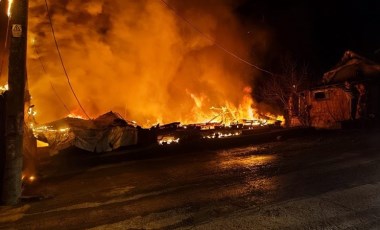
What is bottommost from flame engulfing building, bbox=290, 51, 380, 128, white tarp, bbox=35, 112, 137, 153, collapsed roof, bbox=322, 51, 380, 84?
white tarp, bbox=35, 112, 137, 153

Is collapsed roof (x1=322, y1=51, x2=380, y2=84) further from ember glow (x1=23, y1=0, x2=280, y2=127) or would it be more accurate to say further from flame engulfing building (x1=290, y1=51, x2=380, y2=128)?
ember glow (x1=23, y1=0, x2=280, y2=127)

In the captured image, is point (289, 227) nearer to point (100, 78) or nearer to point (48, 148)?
point (48, 148)

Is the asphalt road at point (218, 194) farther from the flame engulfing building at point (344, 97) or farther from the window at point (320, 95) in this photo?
the window at point (320, 95)

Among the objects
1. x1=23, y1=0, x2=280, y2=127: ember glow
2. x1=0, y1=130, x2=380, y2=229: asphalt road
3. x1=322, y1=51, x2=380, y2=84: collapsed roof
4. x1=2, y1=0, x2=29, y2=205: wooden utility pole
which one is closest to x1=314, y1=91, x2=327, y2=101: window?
x1=322, y1=51, x2=380, y2=84: collapsed roof

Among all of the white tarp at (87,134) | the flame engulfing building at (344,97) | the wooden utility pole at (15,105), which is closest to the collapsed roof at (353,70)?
the flame engulfing building at (344,97)

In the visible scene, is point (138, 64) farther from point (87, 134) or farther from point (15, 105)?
point (15, 105)

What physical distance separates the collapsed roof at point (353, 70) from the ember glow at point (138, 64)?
23.6 ft

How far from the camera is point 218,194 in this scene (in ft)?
21.7

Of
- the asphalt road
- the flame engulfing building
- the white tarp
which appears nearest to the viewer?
the asphalt road

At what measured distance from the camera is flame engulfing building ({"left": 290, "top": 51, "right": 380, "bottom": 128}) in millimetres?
20500

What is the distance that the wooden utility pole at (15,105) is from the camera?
6.66m

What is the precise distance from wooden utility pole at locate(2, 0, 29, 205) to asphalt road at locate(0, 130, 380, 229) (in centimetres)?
47

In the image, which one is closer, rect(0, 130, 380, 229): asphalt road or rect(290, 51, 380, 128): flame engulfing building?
rect(0, 130, 380, 229): asphalt road

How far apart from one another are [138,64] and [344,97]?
1549 centimetres
